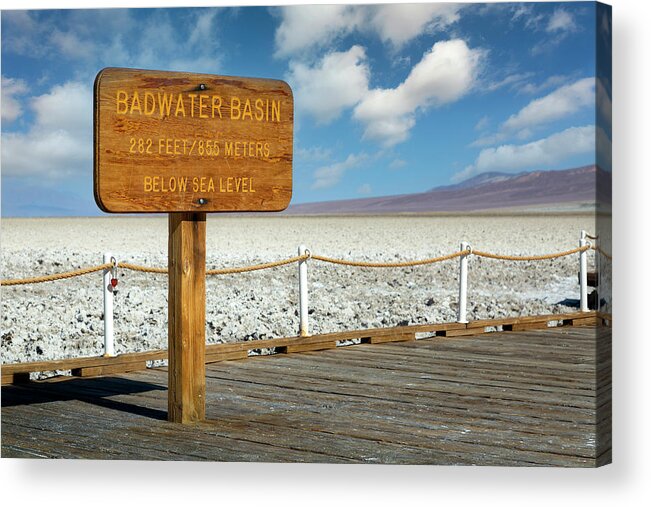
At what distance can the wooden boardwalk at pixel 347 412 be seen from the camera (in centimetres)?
505

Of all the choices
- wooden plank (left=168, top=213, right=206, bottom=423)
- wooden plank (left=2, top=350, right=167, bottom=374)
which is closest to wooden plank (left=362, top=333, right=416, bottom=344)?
wooden plank (left=2, top=350, right=167, bottom=374)

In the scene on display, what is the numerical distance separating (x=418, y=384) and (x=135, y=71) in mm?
2758

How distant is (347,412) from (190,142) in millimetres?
1755

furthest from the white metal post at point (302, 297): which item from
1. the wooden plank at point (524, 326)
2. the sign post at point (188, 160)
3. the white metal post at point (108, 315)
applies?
the sign post at point (188, 160)

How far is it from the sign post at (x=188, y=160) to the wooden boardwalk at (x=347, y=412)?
427 mm

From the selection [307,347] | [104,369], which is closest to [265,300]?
[307,347]

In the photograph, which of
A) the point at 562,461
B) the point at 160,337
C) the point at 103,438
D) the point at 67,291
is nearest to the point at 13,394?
the point at 103,438

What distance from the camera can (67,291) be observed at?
15.1 metres

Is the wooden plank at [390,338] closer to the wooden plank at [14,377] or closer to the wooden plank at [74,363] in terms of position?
the wooden plank at [74,363]

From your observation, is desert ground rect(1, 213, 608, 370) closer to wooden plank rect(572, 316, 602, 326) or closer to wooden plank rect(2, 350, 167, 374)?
wooden plank rect(2, 350, 167, 374)

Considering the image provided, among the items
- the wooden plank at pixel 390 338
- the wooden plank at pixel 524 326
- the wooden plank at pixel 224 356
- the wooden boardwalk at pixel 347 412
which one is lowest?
the wooden boardwalk at pixel 347 412

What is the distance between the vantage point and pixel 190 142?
5.31 meters

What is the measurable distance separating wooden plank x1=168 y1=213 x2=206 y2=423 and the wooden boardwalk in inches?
6.2

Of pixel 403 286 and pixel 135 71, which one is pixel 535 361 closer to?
pixel 135 71
